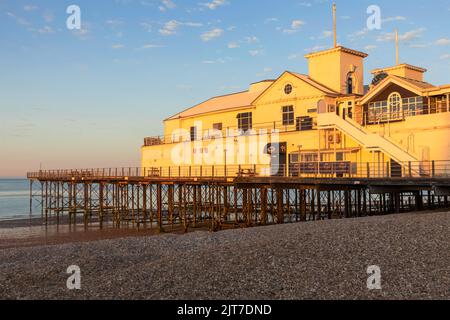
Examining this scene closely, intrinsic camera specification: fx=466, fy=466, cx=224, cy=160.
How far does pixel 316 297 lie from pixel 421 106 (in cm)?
2276

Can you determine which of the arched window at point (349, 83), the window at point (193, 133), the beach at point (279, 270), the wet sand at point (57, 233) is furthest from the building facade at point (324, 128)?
the beach at point (279, 270)

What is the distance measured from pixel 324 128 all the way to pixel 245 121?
33.3 feet

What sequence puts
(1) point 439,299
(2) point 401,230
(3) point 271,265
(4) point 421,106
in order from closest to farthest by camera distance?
(1) point 439,299
(3) point 271,265
(2) point 401,230
(4) point 421,106

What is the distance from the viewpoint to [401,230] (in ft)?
49.1

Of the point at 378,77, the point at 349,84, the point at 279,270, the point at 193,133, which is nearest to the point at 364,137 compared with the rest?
the point at 349,84

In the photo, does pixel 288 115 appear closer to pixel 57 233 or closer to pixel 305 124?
pixel 305 124

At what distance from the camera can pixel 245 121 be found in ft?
134

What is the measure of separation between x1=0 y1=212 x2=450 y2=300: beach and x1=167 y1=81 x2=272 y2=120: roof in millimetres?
27002

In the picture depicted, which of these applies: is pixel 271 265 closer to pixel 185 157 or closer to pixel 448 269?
pixel 448 269

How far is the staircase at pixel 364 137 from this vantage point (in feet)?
87.7

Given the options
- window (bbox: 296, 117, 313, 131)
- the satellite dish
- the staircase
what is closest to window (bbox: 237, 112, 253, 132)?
window (bbox: 296, 117, 313, 131)

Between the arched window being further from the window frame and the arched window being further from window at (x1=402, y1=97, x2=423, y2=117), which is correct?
window at (x1=402, y1=97, x2=423, y2=117)

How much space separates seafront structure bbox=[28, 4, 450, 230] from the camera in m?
26.4

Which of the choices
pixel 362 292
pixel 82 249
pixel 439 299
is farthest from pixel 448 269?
pixel 82 249
